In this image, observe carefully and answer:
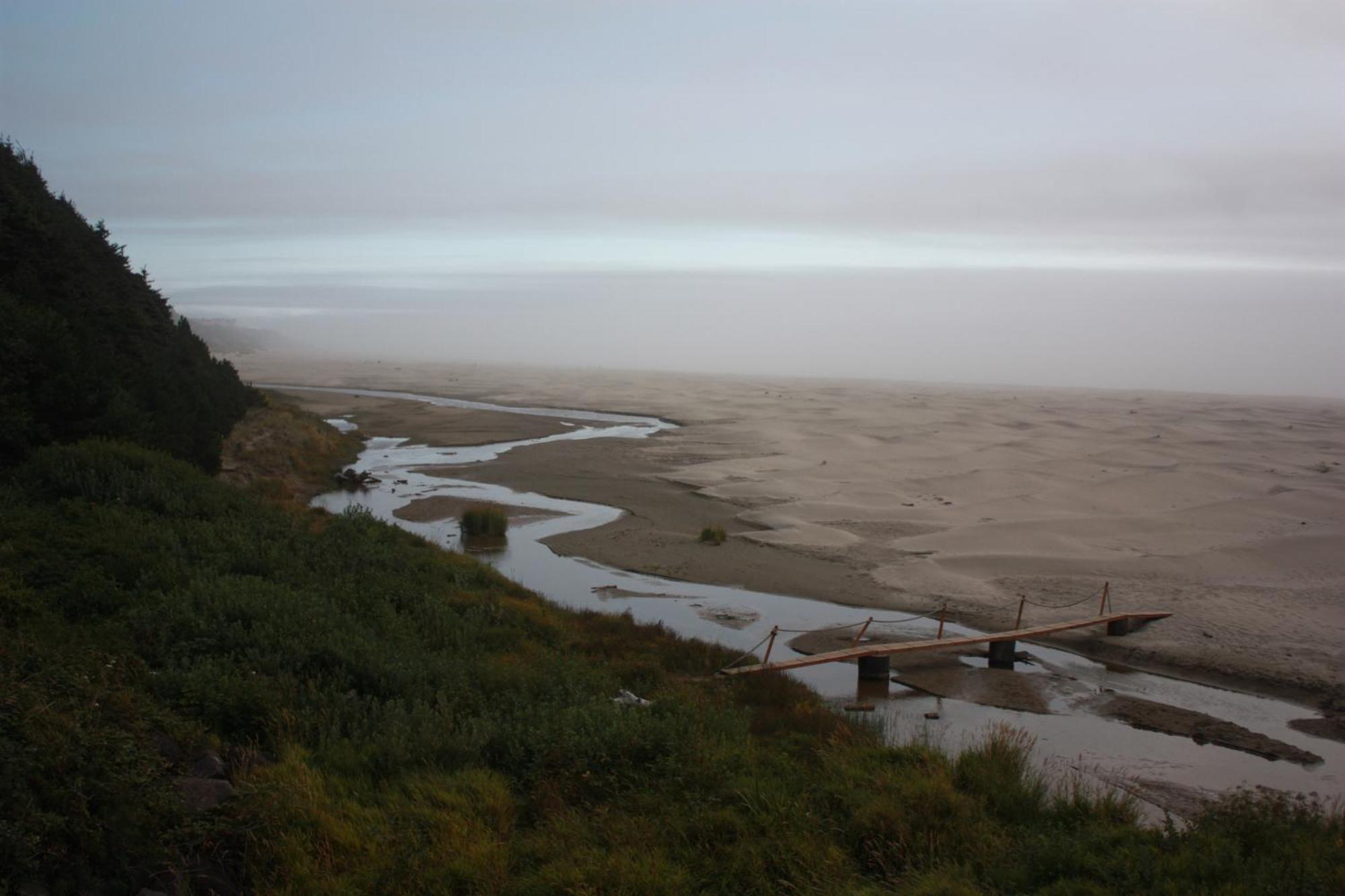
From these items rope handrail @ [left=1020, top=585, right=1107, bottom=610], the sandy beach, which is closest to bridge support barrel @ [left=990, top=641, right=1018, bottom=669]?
the sandy beach

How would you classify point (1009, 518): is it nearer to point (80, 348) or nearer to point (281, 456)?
point (80, 348)

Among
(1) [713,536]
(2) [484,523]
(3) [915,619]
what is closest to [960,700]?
(3) [915,619]

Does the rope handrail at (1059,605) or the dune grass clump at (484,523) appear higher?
the dune grass clump at (484,523)

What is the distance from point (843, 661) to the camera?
13.4m

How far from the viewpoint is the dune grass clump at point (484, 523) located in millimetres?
21828

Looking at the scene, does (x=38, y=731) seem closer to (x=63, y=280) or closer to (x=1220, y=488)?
(x=63, y=280)

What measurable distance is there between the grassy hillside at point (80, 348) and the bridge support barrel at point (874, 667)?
500 inches

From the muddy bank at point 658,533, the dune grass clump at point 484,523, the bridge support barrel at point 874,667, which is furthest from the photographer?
the dune grass clump at point 484,523

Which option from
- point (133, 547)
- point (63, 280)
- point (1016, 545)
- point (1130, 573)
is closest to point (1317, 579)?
point (1130, 573)

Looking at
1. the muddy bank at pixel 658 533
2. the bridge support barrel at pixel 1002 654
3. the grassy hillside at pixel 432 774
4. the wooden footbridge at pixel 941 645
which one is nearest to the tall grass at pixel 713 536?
the muddy bank at pixel 658 533

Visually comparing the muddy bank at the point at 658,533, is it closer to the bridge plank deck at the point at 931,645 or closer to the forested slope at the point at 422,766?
the bridge plank deck at the point at 931,645

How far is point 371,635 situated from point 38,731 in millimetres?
4241

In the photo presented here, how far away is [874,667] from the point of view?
41.2 ft

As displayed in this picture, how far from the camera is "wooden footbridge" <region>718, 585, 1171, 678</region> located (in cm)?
1195
